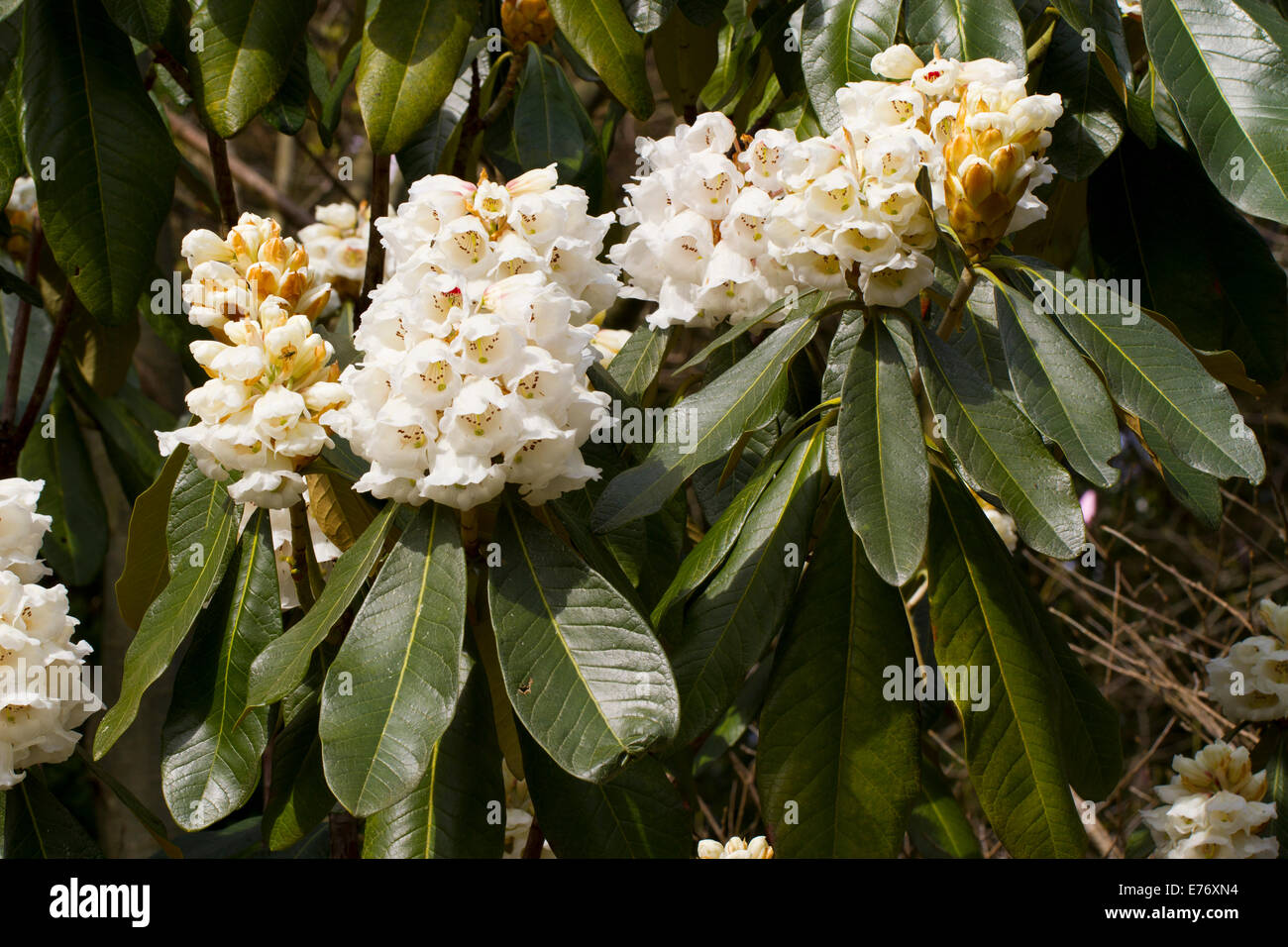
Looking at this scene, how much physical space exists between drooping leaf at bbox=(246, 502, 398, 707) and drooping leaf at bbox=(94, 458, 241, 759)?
0.14 metres

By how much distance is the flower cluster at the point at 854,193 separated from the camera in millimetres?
1169

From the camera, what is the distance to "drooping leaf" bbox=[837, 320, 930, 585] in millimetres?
1092

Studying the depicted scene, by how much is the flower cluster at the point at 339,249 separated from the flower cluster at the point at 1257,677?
159cm

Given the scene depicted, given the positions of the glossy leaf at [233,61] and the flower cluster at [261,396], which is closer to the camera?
the flower cluster at [261,396]

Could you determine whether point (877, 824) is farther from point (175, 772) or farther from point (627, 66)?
point (627, 66)

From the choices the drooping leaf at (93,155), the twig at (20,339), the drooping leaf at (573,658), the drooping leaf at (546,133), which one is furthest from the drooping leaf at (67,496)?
the drooping leaf at (573,658)

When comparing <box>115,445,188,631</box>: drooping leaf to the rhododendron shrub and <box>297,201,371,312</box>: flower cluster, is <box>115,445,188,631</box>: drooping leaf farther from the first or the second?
<box>297,201,371,312</box>: flower cluster

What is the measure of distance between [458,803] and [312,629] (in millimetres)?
231

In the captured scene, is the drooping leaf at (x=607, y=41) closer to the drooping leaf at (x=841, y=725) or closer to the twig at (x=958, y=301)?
the twig at (x=958, y=301)

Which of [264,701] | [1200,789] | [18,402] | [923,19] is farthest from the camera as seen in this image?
[18,402]

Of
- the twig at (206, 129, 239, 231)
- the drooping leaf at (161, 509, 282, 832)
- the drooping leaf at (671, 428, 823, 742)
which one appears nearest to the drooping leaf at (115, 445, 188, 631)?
the drooping leaf at (161, 509, 282, 832)
